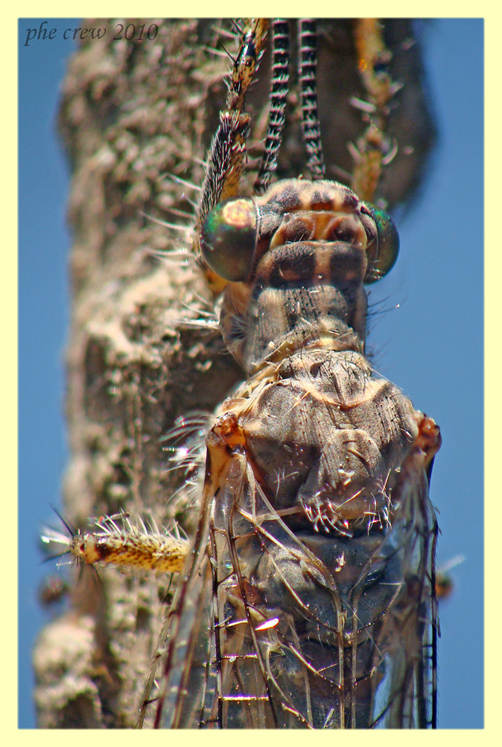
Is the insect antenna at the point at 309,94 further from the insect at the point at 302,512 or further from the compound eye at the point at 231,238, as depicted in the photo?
the compound eye at the point at 231,238

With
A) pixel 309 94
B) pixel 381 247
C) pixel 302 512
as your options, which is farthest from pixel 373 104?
pixel 302 512

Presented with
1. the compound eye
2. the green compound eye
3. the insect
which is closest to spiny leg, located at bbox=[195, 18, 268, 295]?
the insect

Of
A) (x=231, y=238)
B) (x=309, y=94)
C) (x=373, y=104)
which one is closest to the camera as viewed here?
(x=231, y=238)

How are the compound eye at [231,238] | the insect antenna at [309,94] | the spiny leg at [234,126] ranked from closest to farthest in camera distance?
the compound eye at [231,238] → the spiny leg at [234,126] → the insect antenna at [309,94]

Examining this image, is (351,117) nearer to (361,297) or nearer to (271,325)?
(361,297)

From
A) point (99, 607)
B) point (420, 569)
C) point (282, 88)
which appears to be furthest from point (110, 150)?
point (420, 569)

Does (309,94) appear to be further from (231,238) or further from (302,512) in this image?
(302,512)

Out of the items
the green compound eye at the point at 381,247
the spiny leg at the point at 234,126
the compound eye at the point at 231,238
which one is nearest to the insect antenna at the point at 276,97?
the spiny leg at the point at 234,126
